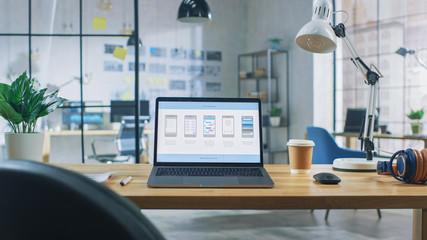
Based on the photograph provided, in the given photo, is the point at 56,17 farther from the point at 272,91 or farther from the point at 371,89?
the point at 371,89

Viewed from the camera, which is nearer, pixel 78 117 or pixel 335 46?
pixel 335 46

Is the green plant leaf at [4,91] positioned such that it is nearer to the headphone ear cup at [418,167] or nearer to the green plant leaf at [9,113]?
the green plant leaf at [9,113]

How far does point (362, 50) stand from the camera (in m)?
7.02

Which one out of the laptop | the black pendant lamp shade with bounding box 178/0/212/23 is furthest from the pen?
the black pendant lamp shade with bounding box 178/0/212/23

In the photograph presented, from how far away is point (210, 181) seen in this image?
134 centimetres

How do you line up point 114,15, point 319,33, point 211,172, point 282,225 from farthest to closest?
point 114,15 → point 282,225 → point 319,33 → point 211,172

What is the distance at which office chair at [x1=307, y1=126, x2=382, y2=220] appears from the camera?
319cm

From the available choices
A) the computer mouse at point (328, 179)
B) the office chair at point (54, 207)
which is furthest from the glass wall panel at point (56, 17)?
the office chair at point (54, 207)

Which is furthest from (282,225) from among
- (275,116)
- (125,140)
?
(275,116)

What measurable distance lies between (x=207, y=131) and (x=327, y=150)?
6.29 ft

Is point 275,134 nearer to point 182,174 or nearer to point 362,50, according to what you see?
point 362,50

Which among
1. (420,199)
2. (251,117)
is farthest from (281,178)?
(420,199)

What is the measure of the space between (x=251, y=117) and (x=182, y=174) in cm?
37

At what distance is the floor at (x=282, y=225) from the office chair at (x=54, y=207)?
2824 millimetres
